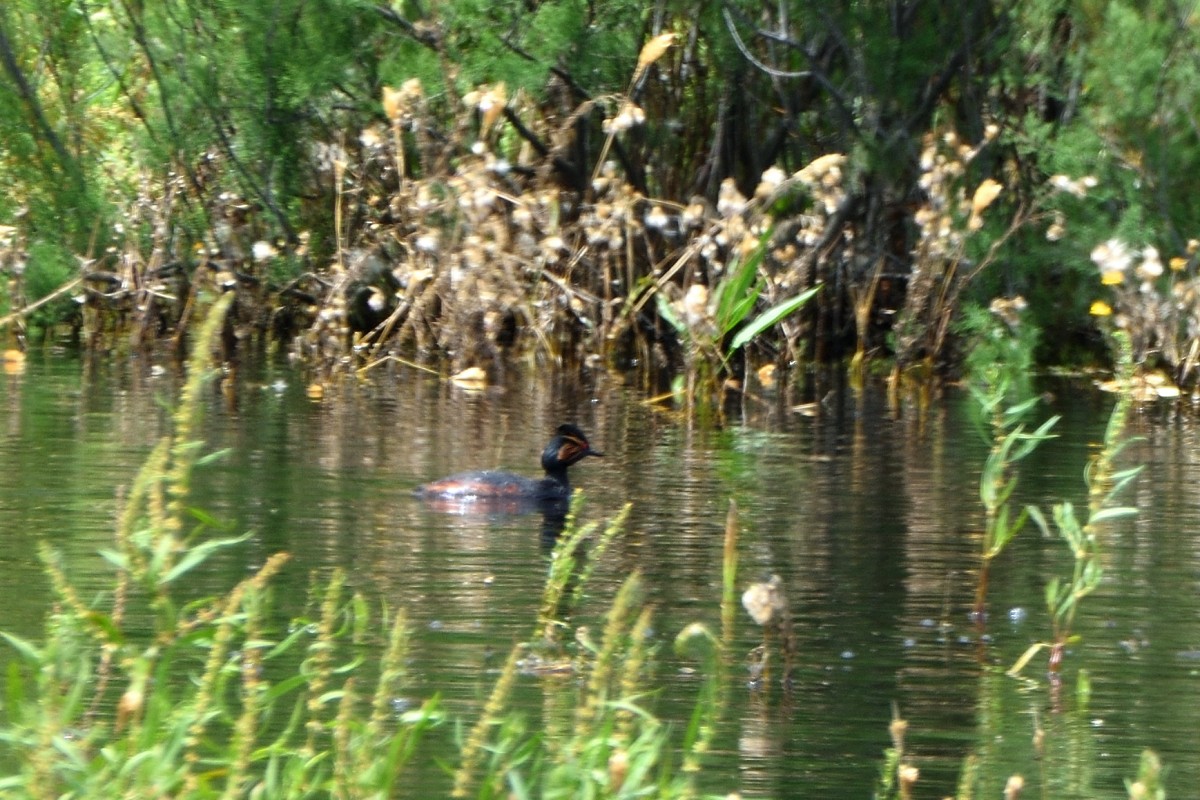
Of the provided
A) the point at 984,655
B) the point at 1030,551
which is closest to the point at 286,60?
the point at 1030,551

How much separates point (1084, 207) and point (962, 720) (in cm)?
1300

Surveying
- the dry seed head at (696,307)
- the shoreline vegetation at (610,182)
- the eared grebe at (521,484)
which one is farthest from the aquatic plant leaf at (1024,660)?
the shoreline vegetation at (610,182)

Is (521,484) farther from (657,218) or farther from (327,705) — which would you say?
(657,218)

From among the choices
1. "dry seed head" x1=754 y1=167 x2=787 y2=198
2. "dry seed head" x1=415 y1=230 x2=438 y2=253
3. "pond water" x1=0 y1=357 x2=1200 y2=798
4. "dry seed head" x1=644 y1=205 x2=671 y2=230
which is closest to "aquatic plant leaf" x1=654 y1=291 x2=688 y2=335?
"pond water" x1=0 y1=357 x2=1200 y2=798

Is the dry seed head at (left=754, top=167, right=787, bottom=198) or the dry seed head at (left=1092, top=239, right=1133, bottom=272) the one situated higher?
the dry seed head at (left=754, top=167, right=787, bottom=198)

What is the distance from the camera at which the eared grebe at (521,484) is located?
36.5 feet

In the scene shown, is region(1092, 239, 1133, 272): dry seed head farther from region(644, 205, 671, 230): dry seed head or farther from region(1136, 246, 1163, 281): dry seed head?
region(644, 205, 671, 230): dry seed head

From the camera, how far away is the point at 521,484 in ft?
37.5

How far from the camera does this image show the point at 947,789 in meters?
6.04

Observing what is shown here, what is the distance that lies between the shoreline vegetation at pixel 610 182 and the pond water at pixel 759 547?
6.81 ft

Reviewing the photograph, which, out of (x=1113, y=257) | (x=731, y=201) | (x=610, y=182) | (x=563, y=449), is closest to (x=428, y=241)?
(x=610, y=182)

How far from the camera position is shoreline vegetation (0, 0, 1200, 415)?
1825 cm

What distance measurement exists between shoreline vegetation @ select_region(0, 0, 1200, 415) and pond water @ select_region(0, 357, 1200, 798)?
208 centimetres

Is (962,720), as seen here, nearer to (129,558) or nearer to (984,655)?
(984,655)
